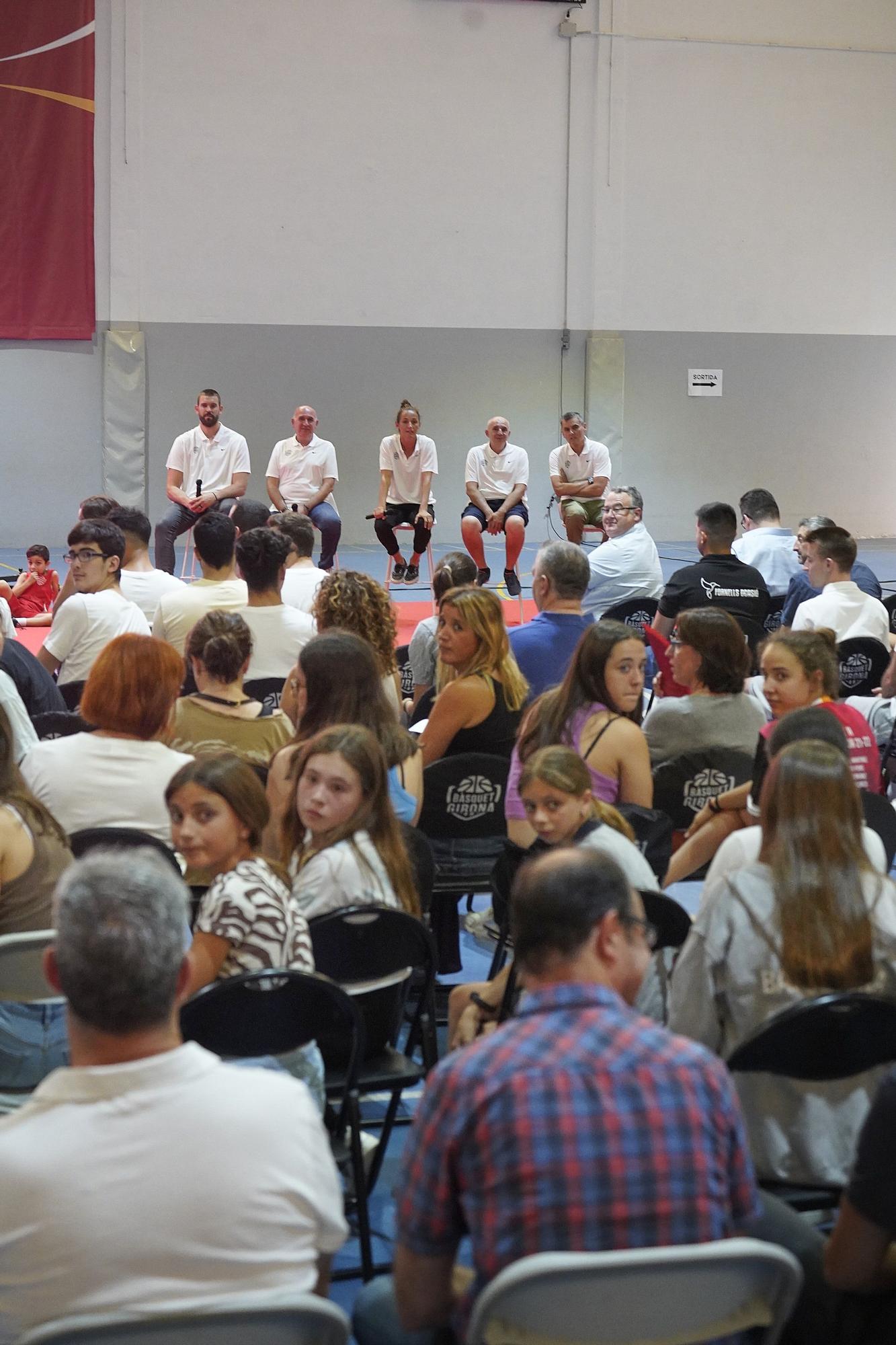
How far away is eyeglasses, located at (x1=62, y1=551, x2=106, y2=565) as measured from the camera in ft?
16.7

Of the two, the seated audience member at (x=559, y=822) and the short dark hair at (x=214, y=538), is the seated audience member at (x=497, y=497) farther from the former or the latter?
the seated audience member at (x=559, y=822)

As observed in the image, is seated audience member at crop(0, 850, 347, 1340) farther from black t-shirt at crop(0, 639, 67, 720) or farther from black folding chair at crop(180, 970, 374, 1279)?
black t-shirt at crop(0, 639, 67, 720)

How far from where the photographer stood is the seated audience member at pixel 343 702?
331cm

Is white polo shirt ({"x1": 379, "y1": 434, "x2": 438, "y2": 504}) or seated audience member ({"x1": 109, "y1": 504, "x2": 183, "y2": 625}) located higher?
white polo shirt ({"x1": 379, "y1": 434, "x2": 438, "y2": 504})

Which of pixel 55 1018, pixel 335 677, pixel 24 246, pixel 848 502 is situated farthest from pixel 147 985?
pixel 848 502

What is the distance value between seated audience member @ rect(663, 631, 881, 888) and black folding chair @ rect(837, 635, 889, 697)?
1.35 m

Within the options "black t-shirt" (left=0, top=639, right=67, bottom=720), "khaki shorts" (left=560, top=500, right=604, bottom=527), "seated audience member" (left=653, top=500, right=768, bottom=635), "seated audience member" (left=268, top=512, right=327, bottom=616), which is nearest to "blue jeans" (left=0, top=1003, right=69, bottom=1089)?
"black t-shirt" (left=0, top=639, right=67, bottom=720)

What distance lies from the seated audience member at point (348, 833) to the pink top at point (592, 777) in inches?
27.1

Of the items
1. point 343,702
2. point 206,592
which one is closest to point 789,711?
point 343,702

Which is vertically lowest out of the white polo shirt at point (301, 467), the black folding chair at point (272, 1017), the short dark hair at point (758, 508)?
the black folding chair at point (272, 1017)

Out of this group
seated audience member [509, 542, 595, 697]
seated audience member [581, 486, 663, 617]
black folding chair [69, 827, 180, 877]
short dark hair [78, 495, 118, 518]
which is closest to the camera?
black folding chair [69, 827, 180, 877]

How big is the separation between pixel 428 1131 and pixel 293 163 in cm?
1241

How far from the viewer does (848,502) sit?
14969 mm

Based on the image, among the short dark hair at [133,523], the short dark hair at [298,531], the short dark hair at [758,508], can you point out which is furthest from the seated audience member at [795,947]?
the short dark hair at [758,508]
